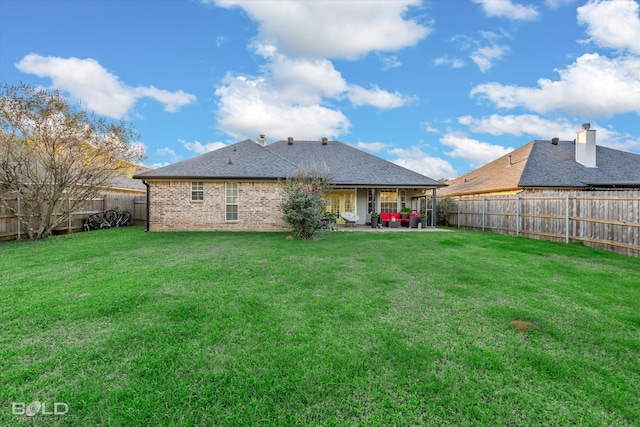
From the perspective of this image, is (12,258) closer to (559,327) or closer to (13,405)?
(13,405)

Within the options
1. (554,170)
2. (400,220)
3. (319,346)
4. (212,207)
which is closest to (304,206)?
(212,207)

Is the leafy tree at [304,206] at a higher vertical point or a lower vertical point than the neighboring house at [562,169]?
lower

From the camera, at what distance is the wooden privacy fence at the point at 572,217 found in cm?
827

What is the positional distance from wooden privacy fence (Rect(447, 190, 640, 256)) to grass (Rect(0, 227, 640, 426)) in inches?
132

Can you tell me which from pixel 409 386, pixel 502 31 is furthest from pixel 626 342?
pixel 502 31

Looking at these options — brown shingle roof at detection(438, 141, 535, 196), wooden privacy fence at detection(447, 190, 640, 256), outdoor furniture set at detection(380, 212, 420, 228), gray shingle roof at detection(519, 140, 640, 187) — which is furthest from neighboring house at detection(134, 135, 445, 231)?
gray shingle roof at detection(519, 140, 640, 187)

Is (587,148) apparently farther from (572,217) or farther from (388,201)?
(388,201)

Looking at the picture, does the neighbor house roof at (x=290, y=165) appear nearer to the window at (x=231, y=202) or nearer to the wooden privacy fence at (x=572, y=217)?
the window at (x=231, y=202)

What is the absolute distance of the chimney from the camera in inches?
717

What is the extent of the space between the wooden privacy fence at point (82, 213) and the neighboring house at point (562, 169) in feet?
73.3

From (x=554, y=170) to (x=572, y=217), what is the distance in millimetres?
9787

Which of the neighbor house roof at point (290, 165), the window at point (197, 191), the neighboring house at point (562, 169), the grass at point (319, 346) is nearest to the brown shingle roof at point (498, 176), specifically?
the neighboring house at point (562, 169)

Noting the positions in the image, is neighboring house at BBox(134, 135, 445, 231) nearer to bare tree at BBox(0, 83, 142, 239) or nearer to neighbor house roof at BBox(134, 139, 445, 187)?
neighbor house roof at BBox(134, 139, 445, 187)

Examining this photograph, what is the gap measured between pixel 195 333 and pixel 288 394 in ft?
5.05
